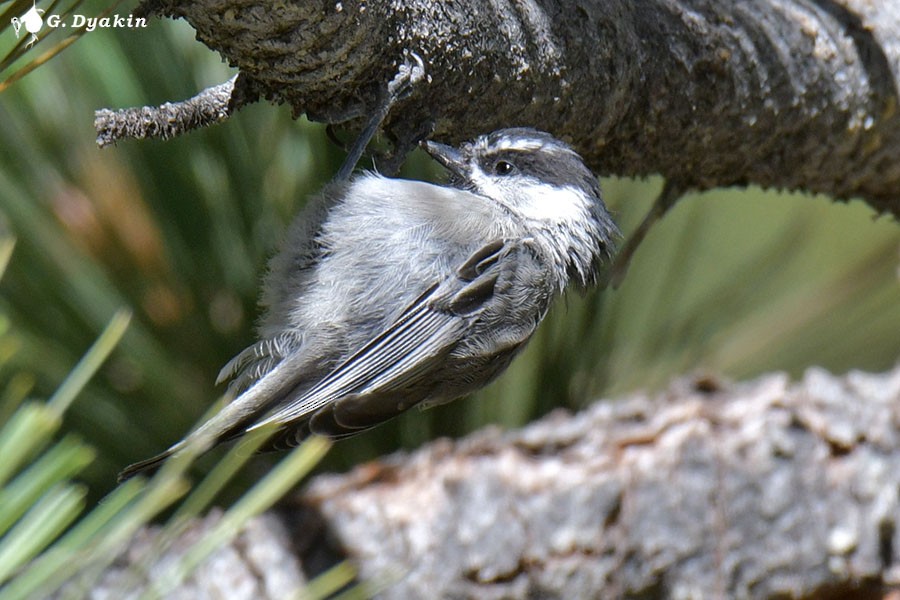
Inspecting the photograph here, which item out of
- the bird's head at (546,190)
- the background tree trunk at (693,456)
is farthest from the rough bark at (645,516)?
the bird's head at (546,190)

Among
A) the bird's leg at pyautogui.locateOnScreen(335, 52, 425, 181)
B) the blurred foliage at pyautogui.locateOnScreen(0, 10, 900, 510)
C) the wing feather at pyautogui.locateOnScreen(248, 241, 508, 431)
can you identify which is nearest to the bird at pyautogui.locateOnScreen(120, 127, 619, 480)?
the wing feather at pyautogui.locateOnScreen(248, 241, 508, 431)

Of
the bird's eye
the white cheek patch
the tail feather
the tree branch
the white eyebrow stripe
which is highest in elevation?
the tree branch

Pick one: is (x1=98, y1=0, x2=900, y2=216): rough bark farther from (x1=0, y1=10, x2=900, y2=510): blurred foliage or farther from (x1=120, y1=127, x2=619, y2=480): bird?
(x1=0, y1=10, x2=900, y2=510): blurred foliage

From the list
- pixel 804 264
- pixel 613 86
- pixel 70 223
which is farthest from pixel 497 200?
pixel 804 264

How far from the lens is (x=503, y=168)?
1.53 m

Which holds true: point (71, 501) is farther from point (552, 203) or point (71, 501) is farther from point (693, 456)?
point (693, 456)

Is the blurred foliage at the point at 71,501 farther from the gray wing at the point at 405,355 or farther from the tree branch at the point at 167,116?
the gray wing at the point at 405,355

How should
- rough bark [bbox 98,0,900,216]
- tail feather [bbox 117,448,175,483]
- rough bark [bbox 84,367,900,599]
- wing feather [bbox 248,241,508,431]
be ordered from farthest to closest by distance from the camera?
rough bark [bbox 84,367,900,599], wing feather [bbox 248,241,508,431], tail feather [bbox 117,448,175,483], rough bark [bbox 98,0,900,216]

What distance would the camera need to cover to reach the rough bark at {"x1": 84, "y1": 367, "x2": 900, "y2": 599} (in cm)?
158

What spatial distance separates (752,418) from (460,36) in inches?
35.5

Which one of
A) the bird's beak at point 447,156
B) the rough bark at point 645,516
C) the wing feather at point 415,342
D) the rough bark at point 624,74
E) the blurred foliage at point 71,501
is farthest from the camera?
the rough bark at point 645,516

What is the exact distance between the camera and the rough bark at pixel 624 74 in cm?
100

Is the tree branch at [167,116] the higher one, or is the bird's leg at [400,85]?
the tree branch at [167,116]

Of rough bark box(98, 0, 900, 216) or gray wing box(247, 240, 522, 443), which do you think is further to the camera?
gray wing box(247, 240, 522, 443)
